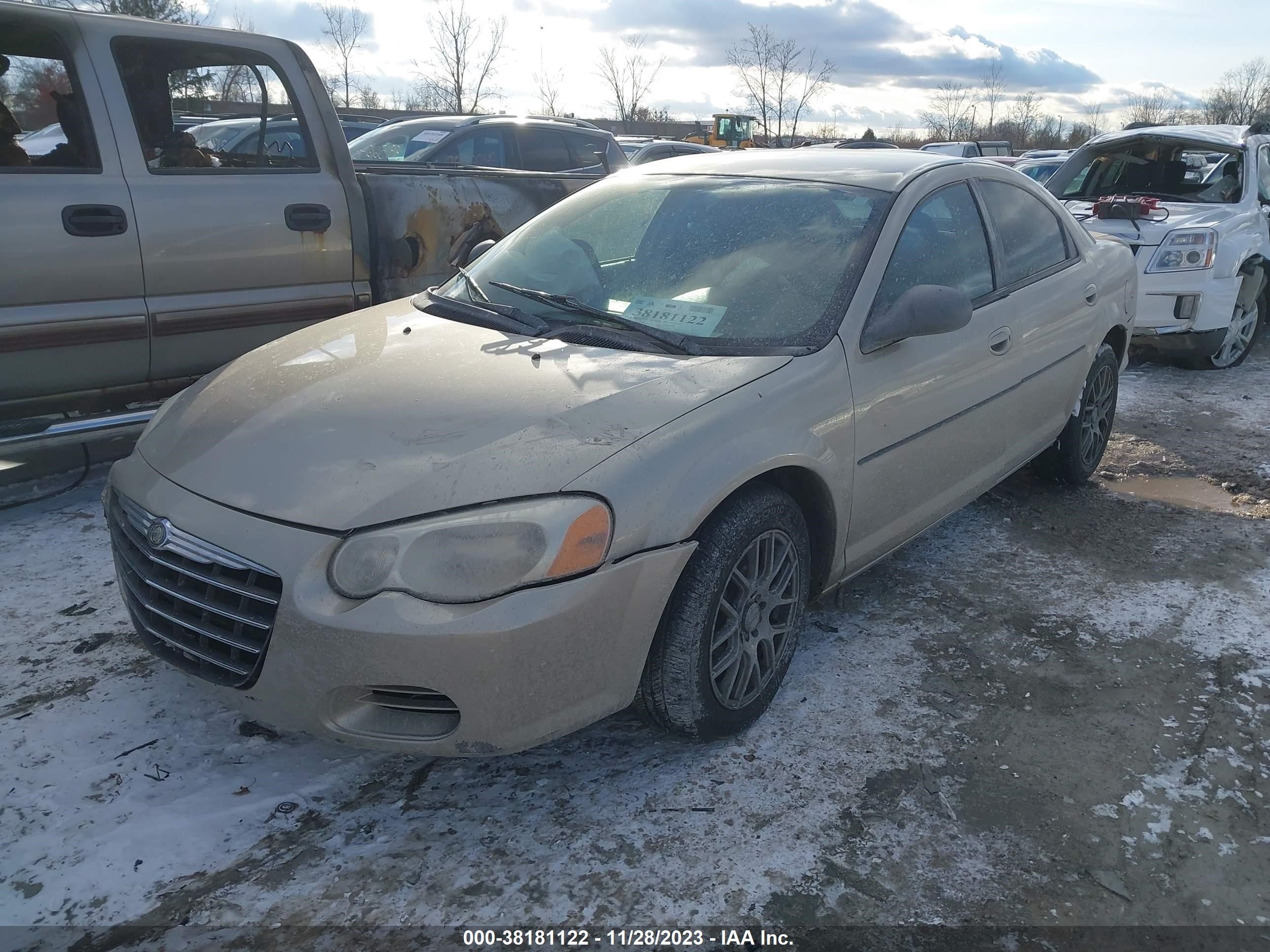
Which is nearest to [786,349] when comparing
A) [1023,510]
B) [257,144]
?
[1023,510]

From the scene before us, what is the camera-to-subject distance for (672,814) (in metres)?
2.52

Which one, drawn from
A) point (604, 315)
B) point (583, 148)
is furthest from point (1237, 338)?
point (604, 315)

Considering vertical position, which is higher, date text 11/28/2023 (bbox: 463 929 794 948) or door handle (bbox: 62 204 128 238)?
door handle (bbox: 62 204 128 238)

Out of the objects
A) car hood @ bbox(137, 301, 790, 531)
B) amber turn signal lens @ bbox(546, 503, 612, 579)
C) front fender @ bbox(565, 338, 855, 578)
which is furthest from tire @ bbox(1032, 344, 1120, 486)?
amber turn signal lens @ bbox(546, 503, 612, 579)

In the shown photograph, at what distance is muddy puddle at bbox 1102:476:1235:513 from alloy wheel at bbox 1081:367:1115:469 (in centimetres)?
24

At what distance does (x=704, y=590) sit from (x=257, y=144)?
3.60 m

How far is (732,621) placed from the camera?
2.70 metres

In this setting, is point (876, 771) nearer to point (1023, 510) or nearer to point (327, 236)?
point (1023, 510)

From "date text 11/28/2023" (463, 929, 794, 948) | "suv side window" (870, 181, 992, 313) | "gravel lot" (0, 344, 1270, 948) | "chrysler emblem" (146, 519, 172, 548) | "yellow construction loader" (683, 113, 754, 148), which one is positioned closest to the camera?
"date text 11/28/2023" (463, 929, 794, 948)

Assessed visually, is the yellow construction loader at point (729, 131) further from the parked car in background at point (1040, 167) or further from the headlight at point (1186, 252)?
the headlight at point (1186, 252)

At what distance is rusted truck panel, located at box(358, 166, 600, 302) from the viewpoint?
16.6ft

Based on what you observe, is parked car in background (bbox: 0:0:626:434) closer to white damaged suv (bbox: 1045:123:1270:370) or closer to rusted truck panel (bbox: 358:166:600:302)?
rusted truck panel (bbox: 358:166:600:302)

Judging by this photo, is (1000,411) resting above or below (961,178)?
below

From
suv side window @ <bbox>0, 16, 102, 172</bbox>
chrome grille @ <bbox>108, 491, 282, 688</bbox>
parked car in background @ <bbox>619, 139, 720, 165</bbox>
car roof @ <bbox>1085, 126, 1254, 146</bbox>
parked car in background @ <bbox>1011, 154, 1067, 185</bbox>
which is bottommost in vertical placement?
chrome grille @ <bbox>108, 491, 282, 688</bbox>
